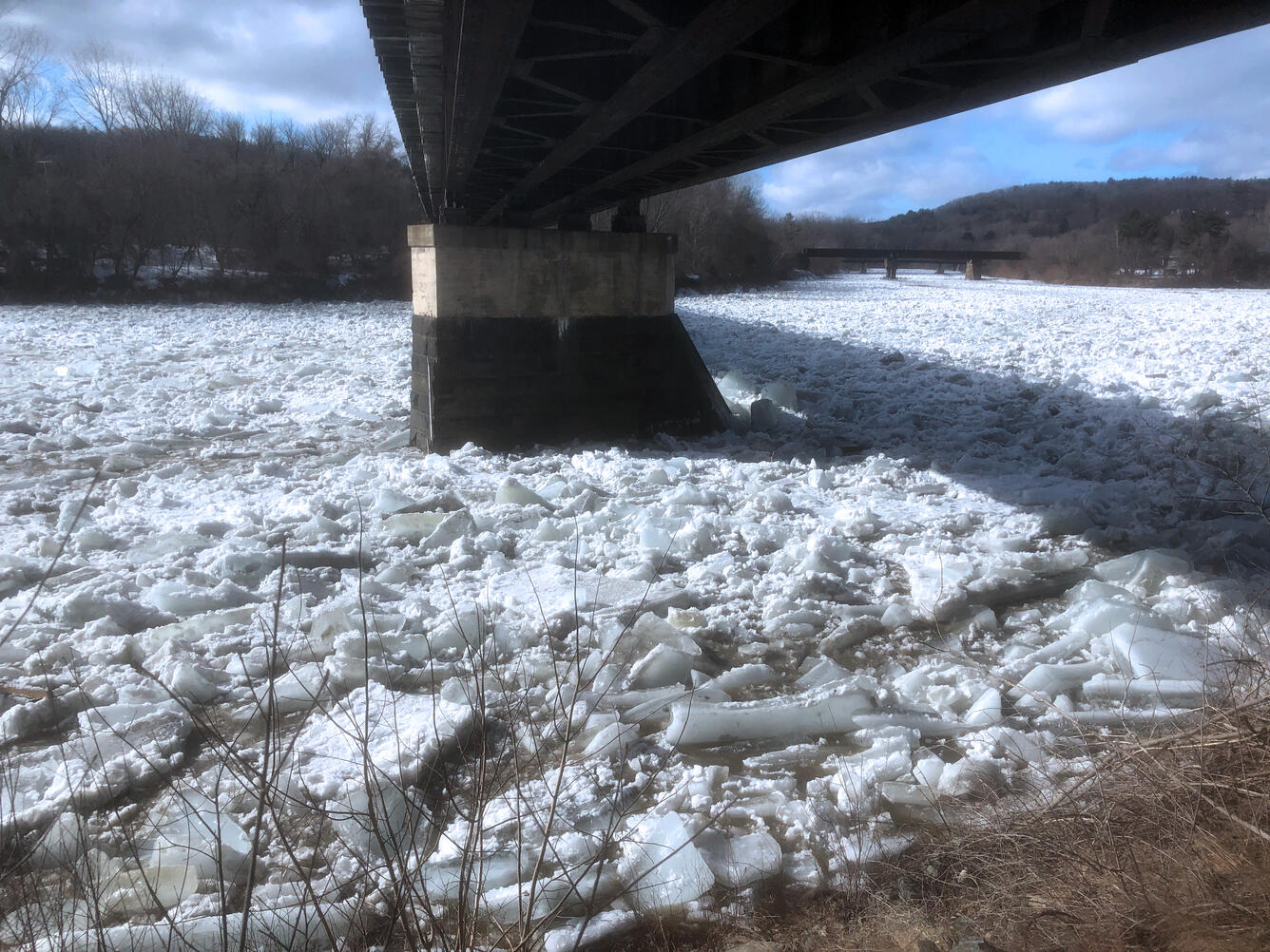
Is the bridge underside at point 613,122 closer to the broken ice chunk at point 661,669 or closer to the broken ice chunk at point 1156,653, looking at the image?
the broken ice chunk at point 1156,653

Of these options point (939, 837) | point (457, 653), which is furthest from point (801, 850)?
point (457, 653)

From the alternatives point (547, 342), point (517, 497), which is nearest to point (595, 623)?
point (517, 497)

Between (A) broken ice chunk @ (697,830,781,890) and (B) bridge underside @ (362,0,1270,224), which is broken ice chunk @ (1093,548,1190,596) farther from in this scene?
(A) broken ice chunk @ (697,830,781,890)

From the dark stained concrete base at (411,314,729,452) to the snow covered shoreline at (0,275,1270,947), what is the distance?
2.27ft

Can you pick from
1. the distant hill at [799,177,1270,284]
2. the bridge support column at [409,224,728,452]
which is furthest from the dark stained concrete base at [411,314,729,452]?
the distant hill at [799,177,1270,284]

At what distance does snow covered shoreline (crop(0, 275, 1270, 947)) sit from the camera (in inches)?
150

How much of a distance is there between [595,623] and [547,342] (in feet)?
22.9

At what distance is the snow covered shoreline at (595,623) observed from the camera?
3805 mm

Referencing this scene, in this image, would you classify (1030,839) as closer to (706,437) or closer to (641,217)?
(706,437)

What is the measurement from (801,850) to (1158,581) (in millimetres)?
4399

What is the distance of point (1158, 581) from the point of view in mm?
6750

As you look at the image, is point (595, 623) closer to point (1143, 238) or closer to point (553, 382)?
point (553, 382)

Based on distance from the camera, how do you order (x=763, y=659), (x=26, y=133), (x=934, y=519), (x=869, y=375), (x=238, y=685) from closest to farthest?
1. (x=238, y=685)
2. (x=763, y=659)
3. (x=934, y=519)
4. (x=869, y=375)
5. (x=26, y=133)

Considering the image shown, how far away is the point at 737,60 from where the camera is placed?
7.03m
